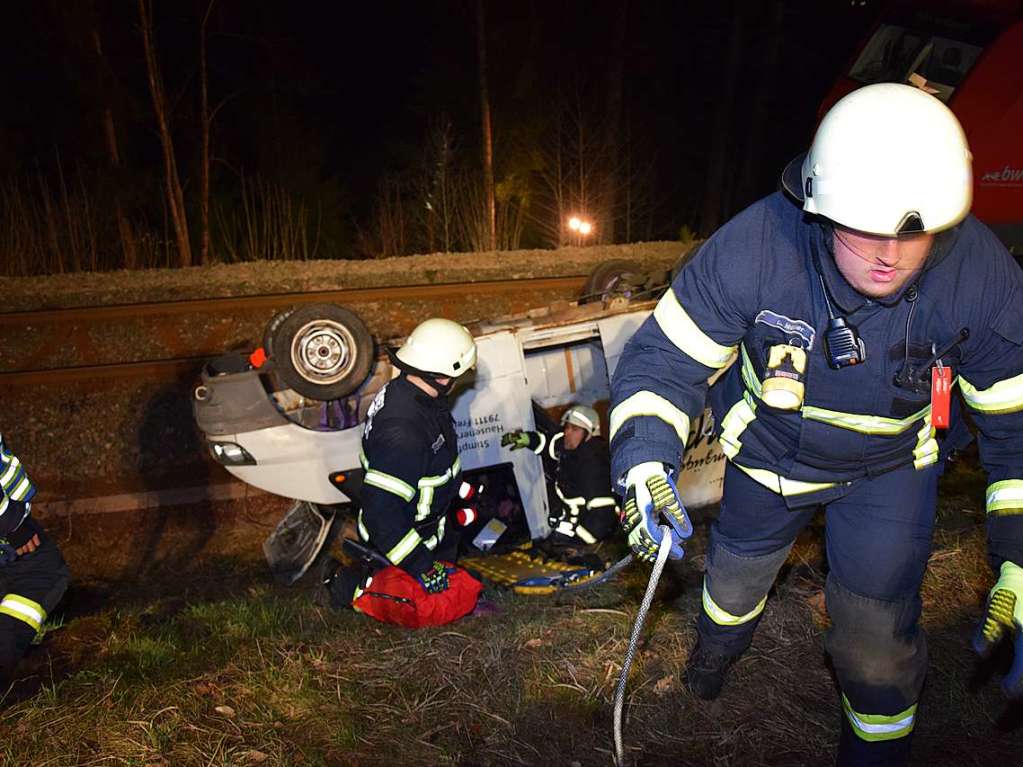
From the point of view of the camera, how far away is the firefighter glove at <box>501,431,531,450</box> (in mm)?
4613

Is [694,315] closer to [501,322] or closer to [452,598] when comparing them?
[452,598]

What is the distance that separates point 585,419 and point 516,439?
0.46 metres

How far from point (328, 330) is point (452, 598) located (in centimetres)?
165

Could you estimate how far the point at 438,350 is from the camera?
13.1 ft

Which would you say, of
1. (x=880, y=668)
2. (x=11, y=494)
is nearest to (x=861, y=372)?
(x=880, y=668)

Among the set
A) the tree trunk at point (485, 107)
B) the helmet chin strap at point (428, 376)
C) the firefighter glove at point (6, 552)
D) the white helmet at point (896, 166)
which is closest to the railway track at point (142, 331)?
the firefighter glove at point (6, 552)

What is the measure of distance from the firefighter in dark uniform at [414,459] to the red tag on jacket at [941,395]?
2.35 m

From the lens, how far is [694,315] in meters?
2.28

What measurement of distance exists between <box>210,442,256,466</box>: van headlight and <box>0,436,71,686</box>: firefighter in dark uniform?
98cm

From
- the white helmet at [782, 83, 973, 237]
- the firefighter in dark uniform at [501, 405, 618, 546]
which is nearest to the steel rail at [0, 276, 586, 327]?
the firefighter in dark uniform at [501, 405, 618, 546]

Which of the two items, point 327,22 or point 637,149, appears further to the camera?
point 327,22

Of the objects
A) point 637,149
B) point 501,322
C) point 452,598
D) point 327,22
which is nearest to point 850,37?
point 637,149

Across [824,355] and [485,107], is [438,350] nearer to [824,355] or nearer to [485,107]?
[824,355]

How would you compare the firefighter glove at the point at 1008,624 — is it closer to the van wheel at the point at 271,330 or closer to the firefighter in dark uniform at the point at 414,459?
the firefighter in dark uniform at the point at 414,459
